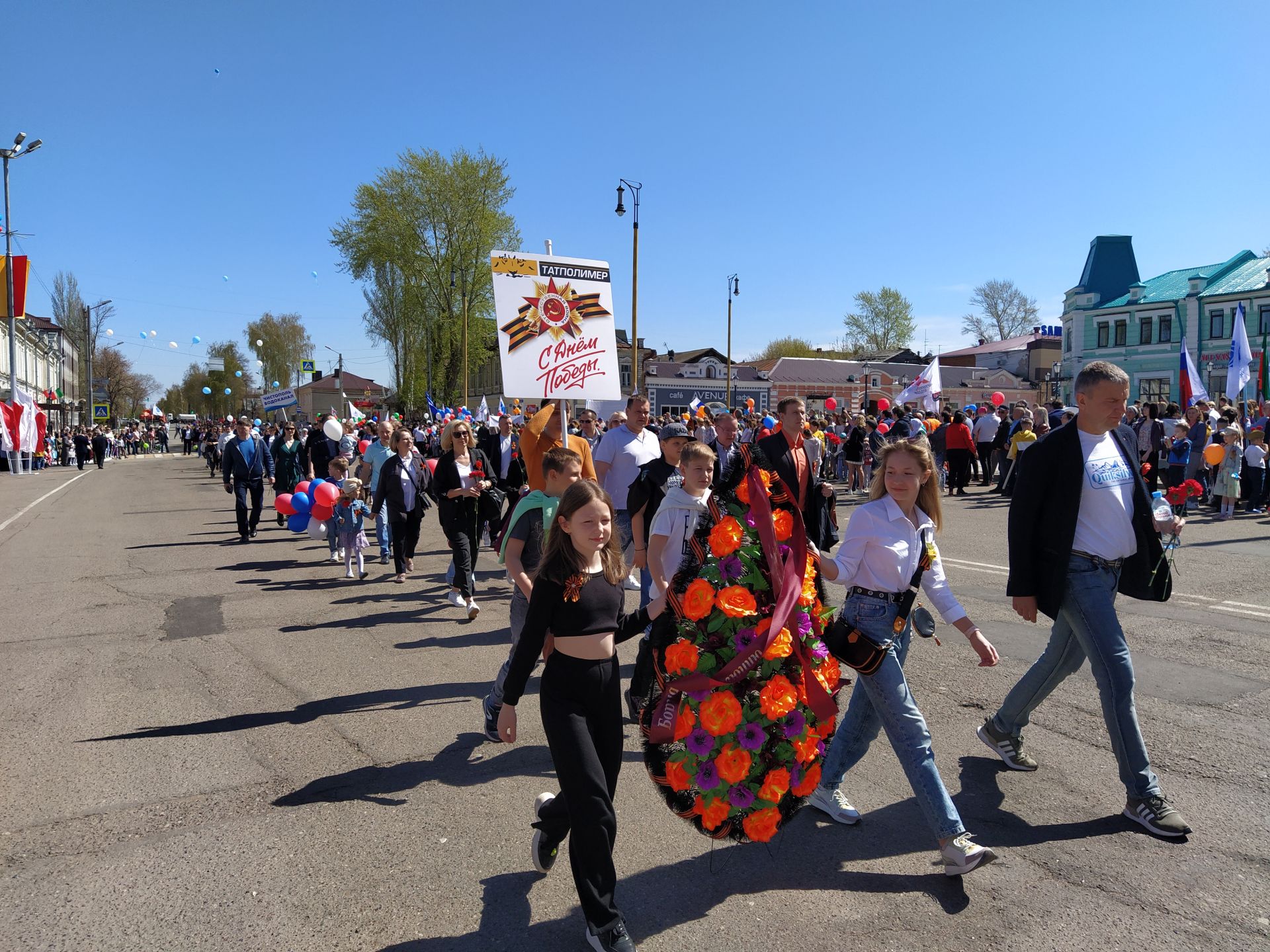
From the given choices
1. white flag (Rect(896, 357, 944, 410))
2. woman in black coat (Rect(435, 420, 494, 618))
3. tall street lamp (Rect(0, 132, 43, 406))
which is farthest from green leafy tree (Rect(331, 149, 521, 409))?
woman in black coat (Rect(435, 420, 494, 618))

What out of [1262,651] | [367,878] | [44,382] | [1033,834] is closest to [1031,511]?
[1033,834]

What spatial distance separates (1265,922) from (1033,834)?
33.6 inches

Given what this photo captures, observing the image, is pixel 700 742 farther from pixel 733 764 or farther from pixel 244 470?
pixel 244 470

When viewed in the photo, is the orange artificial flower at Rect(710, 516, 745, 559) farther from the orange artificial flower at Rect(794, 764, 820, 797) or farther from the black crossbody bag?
the orange artificial flower at Rect(794, 764, 820, 797)

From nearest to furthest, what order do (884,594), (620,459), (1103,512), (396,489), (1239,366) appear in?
(884,594), (1103,512), (620,459), (396,489), (1239,366)

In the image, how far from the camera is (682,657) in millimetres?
3266

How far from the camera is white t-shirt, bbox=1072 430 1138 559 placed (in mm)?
3969

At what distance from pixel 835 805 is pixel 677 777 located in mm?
1064

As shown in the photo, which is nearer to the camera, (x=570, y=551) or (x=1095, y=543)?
(x=570, y=551)

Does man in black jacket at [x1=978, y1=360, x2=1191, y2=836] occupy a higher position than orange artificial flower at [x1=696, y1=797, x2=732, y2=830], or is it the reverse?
→ man in black jacket at [x1=978, y1=360, x2=1191, y2=836]

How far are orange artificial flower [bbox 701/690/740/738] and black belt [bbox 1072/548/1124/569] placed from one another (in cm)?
190

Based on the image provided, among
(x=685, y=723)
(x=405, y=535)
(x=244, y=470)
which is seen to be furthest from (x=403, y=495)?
(x=685, y=723)

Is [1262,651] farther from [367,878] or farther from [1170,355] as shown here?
[1170,355]

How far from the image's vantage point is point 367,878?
3.43 metres
